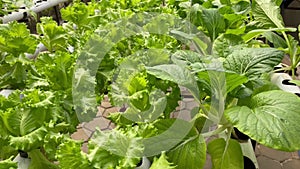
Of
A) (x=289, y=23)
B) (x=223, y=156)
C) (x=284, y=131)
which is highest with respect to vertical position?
(x=284, y=131)

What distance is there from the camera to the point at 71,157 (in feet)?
1.83

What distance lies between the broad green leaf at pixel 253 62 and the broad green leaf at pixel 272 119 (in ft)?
0.19

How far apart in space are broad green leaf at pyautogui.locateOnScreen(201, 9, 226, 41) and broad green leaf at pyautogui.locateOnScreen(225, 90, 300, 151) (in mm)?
327

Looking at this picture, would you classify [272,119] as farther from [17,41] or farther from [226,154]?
[17,41]

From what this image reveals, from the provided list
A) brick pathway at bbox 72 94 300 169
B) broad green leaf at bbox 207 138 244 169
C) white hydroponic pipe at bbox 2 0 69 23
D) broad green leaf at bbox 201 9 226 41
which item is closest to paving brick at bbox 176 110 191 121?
brick pathway at bbox 72 94 300 169

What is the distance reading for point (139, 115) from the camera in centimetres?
67

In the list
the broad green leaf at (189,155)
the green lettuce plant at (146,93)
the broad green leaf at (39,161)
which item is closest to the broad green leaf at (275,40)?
the green lettuce plant at (146,93)

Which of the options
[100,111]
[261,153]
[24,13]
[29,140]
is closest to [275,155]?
[261,153]

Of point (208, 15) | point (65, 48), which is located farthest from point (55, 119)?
point (208, 15)

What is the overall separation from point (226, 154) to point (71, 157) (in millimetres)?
309

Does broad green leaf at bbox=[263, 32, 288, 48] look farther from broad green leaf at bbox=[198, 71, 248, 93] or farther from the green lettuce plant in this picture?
broad green leaf at bbox=[198, 71, 248, 93]

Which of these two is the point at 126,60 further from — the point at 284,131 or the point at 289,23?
the point at 289,23

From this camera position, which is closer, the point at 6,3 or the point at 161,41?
the point at 161,41

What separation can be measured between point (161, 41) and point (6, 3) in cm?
95
